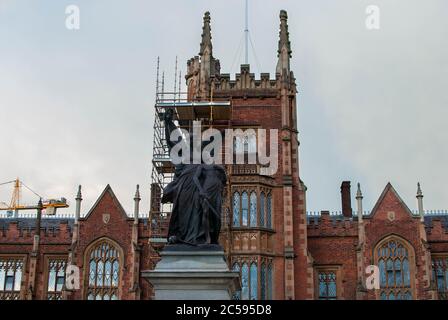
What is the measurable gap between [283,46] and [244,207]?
8.88 meters

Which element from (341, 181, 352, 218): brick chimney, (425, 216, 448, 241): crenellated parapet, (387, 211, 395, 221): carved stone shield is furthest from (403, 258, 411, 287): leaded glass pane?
(341, 181, 352, 218): brick chimney

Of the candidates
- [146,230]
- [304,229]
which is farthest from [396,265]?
[146,230]

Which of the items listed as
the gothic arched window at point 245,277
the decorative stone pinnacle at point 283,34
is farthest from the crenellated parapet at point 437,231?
the decorative stone pinnacle at point 283,34

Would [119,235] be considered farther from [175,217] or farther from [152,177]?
[175,217]

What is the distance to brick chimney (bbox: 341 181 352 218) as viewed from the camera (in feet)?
126

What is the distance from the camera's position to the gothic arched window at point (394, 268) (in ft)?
111

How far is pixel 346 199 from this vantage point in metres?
38.8

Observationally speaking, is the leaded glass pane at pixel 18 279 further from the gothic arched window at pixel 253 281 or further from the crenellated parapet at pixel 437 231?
the crenellated parapet at pixel 437 231

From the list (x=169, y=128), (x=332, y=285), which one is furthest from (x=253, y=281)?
(x=169, y=128)

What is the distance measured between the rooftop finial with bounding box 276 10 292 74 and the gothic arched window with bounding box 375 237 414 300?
32.9 ft

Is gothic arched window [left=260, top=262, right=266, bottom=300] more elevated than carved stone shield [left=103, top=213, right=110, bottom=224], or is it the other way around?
carved stone shield [left=103, top=213, right=110, bottom=224]

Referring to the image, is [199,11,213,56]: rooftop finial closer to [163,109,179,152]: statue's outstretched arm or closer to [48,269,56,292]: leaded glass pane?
[48,269,56,292]: leaded glass pane
